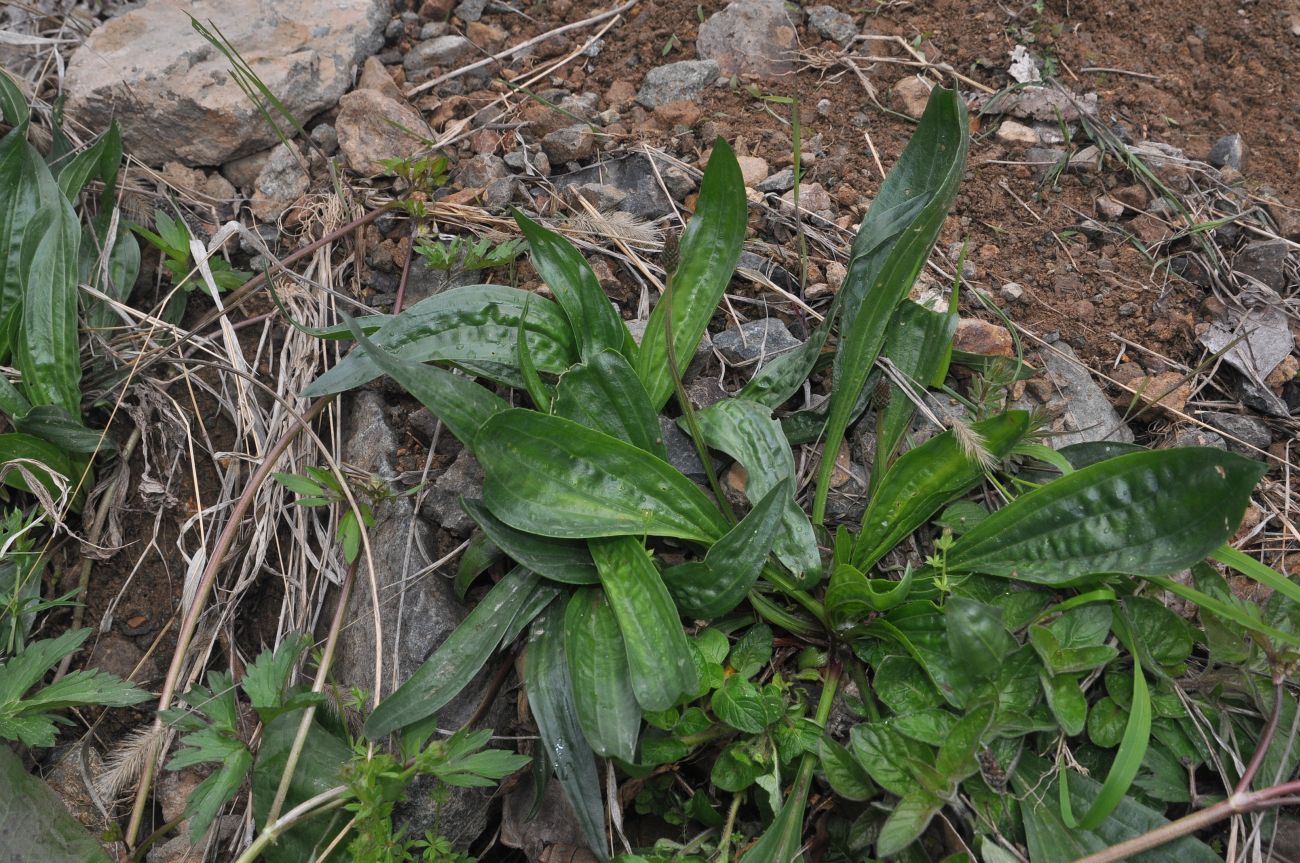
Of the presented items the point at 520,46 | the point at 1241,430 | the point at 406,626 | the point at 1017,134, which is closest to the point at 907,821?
the point at 406,626

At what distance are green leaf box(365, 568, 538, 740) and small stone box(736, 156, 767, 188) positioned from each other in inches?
49.4

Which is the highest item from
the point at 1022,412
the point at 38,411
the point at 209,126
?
the point at 209,126

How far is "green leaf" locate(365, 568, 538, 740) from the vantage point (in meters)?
1.70

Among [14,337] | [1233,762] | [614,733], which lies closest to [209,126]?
[14,337]

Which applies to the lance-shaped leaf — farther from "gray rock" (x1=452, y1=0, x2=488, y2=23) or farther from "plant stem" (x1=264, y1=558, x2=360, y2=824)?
"gray rock" (x1=452, y1=0, x2=488, y2=23)

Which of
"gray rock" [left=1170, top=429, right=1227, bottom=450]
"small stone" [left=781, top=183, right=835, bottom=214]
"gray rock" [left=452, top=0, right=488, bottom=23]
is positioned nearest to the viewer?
"gray rock" [left=1170, top=429, right=1227, bottom=450]

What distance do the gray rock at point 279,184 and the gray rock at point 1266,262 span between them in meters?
2.54

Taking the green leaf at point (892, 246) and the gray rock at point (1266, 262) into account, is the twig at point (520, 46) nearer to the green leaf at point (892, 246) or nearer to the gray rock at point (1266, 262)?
the green leaf at point (892, 246)

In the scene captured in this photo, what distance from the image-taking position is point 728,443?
1896 millimetres

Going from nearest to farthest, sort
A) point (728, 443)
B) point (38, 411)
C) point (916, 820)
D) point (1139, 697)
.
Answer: point (916, 820) → point (1139, 697) → point (728, 443) → point (38, 411)

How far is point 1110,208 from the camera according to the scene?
7.86ft

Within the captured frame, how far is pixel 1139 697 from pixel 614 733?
36.6 inches

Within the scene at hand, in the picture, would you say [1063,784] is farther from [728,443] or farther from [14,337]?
[14,337]

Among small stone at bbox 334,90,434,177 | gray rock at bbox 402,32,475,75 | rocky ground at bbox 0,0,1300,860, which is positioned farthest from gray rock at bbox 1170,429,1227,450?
gray rock at bbox 402,32,475,75
